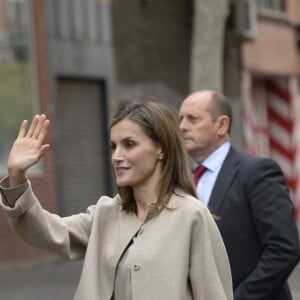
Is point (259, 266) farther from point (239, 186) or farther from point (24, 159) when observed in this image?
point (24, 159)

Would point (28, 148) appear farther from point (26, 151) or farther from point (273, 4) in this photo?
point (273, 4)

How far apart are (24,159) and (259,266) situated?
154cm

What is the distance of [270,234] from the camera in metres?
4.91

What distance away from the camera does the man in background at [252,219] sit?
4.88 m

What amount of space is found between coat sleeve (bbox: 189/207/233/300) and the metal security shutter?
12.4 metres

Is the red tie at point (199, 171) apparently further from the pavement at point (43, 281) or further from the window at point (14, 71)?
the window at point (14, 71)

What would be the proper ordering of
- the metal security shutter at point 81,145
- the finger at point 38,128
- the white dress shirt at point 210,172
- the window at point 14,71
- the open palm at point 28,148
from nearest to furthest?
1. the open palm at point 28,148
2. the finger at point 38,128
3. the white dress shirt at point 210,172
4. the window at point 14,71
5. the metal security shutter at point 81,145

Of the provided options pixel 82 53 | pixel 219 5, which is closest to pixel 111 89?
pixel 82 53

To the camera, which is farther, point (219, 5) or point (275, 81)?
point (275, 81)

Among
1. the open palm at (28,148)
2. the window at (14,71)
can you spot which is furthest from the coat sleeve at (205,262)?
the window at (14,71)

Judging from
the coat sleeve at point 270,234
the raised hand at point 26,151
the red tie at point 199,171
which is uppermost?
the raised hand at point 26,151

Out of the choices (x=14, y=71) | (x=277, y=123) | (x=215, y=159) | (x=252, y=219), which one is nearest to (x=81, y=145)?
(x=14, y=71)

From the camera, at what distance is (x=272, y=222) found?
490cm

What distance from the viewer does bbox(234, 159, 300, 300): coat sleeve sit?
4844mm
